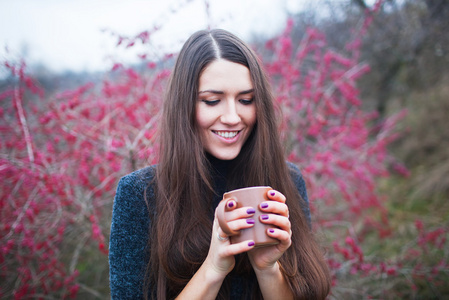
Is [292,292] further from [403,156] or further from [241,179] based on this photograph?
[403,156]

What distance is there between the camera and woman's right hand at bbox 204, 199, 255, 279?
3.34 feet

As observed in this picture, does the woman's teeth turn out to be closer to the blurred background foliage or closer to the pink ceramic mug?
the pink ceramic mug

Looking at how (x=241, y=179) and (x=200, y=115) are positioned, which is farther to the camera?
(x=241, y=179)

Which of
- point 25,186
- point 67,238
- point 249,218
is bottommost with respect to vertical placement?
point 249,218

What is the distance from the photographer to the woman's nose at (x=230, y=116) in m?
1.36

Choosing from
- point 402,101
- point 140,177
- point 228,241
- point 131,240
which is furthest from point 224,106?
point 402,101

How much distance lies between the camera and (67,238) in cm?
277

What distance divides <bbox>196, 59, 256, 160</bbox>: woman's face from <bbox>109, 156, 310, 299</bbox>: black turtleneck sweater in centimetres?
36

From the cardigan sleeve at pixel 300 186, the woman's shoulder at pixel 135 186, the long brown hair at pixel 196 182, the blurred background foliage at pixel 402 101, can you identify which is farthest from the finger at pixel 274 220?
the blurred background foliage at pixel 402 101

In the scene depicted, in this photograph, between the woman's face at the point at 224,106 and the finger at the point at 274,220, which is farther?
the woman's face at the point at 224,106

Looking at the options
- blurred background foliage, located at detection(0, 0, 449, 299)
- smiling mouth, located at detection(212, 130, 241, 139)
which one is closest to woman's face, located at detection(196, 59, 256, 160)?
smiling mouth, located at detection(212, 130, 241, 139)

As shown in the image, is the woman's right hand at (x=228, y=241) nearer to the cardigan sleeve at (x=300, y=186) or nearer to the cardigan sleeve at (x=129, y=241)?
the cardigan sleeve at (x=129, y=241)

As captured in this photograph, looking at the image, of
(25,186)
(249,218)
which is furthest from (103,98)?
(249,218)

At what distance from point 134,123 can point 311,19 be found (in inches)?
136
